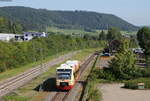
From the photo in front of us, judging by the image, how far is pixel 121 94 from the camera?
38344mm

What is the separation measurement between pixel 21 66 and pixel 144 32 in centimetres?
4584

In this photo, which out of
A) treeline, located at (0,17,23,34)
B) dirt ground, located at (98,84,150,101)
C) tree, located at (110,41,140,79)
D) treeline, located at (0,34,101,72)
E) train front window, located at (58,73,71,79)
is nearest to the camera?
dirt ground, located at (98,84,150,101)

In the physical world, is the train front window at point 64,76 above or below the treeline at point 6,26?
above

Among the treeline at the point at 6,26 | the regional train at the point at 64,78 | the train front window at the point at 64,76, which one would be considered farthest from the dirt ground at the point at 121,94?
the treeline at the point at 6,26

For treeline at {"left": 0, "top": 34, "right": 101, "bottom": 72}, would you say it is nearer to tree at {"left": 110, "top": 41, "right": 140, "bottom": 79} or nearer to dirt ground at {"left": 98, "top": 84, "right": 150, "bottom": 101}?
tree at {"left": 110, "top": 41, "right": 140, "bottom": 79}

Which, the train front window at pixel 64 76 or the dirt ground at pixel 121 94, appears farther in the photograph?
the train front window at pixel 64 76

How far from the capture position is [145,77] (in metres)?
51.5

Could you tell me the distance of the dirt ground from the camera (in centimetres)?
3525

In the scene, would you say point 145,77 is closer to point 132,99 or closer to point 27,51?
point 132,99

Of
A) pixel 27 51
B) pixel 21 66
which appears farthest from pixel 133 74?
pixel 27 51

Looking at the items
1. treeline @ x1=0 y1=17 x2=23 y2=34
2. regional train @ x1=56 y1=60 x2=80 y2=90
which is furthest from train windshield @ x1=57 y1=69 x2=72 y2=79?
treeline @ x1=0 y1=17 x2=23 y2=34

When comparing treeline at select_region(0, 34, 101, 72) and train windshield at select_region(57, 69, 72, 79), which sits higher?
train windshield at select_region(57, 69, 72, 79)

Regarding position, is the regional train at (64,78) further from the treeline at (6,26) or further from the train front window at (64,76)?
the treeline at (6,26)

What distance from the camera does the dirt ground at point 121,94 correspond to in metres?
35.2
